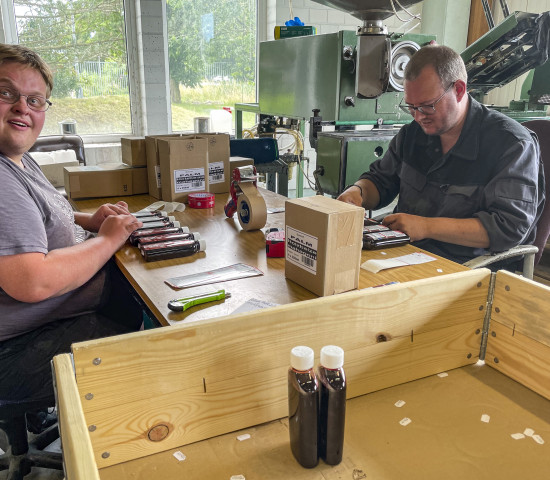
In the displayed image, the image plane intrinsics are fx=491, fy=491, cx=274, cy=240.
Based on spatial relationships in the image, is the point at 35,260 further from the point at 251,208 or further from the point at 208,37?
the point at 208,37

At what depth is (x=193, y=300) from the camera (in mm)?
1024

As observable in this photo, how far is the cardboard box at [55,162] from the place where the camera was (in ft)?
9.41

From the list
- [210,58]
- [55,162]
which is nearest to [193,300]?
[55,162]

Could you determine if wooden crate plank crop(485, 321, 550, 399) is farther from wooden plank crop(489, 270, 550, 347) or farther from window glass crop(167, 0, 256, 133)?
window glass crop(167, 0, 256, 133)

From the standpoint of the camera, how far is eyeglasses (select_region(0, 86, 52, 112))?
1.25 metres

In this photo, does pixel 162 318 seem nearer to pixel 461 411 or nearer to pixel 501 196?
pixel 461 411

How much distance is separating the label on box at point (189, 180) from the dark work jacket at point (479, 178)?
81 centimetres

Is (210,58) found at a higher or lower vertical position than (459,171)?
higher

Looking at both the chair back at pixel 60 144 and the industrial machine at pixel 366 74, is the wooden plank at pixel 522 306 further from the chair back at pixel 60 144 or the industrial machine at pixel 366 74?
the chair back at pixel 60 144

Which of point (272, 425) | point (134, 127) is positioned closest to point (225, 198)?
point (272, 425)

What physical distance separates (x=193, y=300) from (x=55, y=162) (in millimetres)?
2404

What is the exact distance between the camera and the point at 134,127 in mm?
4152

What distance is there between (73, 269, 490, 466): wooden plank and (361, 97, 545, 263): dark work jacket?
73 centimetres

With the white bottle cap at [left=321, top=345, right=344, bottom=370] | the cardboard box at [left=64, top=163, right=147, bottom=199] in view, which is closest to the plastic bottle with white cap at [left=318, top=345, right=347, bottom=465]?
the white bottle cap at [left=321, top=345, right=344, bottom=370]
